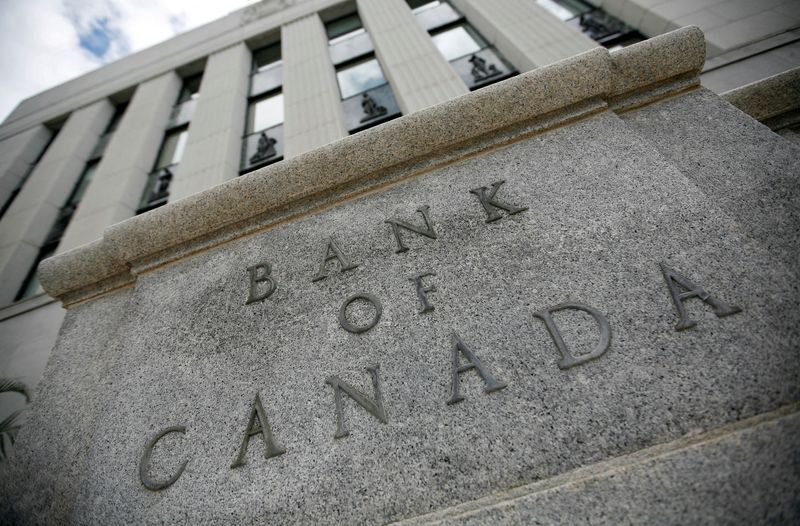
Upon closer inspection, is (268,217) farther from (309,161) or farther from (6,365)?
(6,365)

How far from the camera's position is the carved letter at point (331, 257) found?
2.65 metres

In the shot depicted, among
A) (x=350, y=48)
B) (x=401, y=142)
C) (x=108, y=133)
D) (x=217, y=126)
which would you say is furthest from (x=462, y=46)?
(x=108, y=133)

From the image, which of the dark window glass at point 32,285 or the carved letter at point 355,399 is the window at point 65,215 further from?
the carved letter at point 355,399

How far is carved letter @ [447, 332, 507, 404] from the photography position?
191 cm

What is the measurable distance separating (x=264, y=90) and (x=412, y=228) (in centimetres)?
1036

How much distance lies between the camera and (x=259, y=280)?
279 cm

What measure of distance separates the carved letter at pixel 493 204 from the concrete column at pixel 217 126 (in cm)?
675

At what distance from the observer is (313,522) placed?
181cm

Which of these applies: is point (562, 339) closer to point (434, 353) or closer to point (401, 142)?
point (434, 353)

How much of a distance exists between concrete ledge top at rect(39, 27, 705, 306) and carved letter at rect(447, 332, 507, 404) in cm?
160

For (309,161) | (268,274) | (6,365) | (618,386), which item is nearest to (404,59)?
(309,161)

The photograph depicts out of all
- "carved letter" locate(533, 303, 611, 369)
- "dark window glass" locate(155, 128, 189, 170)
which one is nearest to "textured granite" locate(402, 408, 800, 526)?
"carved letter" locate(533, 303, 611, 369)

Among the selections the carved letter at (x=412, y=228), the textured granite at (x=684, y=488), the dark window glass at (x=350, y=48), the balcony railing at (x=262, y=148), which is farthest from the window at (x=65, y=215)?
the textured granite at (x=684, y=488)

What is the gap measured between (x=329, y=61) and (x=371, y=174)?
28.5 feet
